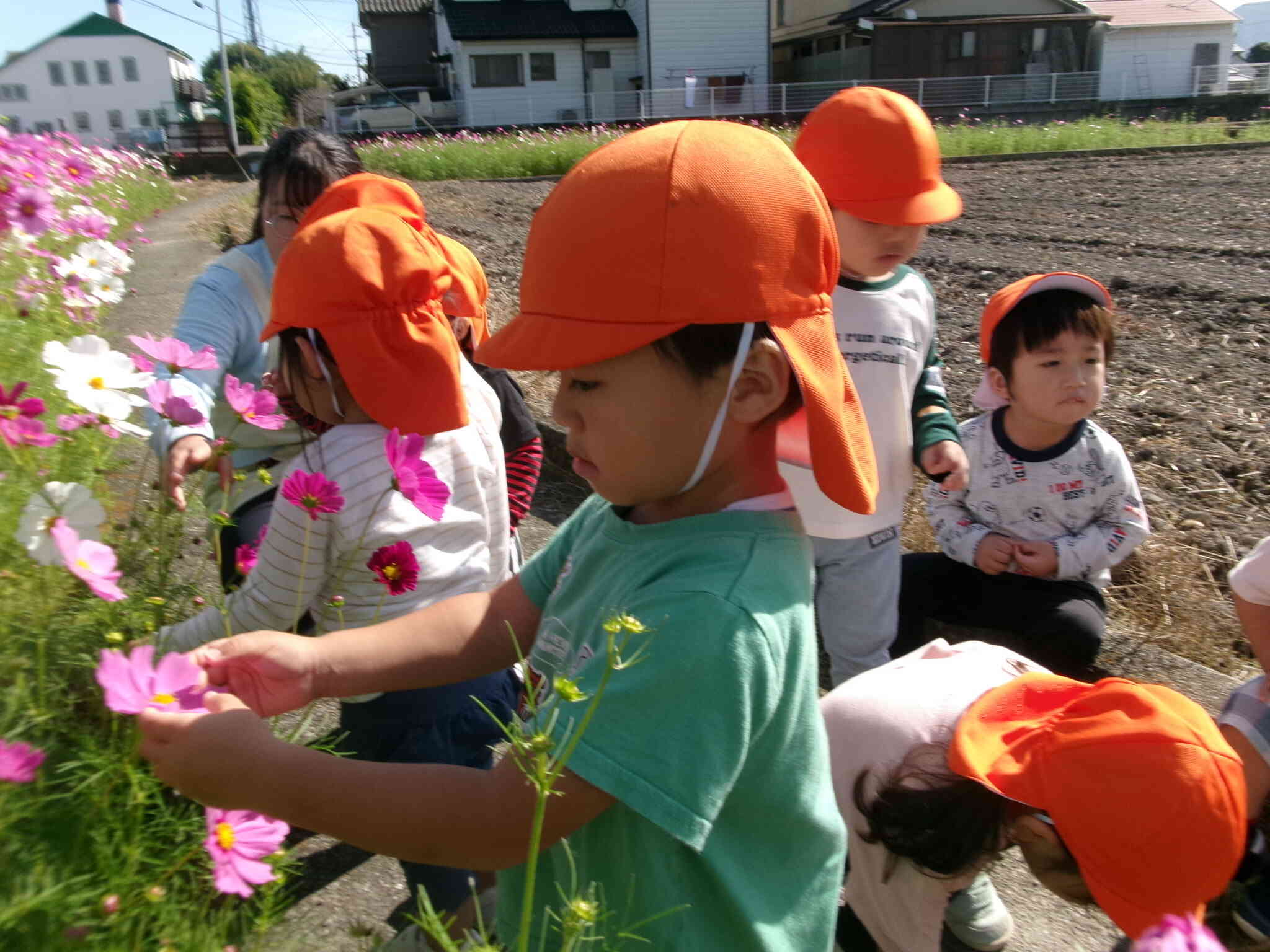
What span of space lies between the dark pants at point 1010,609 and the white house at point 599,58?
→ 126ft

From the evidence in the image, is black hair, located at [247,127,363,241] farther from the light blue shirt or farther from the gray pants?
the gray pants

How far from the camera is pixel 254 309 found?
2.85 m

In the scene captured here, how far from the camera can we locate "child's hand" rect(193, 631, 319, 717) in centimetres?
132

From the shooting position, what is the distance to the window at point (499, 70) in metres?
39.8

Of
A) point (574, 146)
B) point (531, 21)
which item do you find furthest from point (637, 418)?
point (531, 21)

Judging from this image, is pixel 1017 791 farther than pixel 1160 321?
No

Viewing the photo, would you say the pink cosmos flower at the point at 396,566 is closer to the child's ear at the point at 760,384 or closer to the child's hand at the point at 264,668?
the child's hand at the point at 264,668

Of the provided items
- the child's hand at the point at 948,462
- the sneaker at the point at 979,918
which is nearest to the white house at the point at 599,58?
the child's hand at the point at 948,462

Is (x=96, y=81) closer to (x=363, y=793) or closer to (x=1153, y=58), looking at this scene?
(x=1153, y=58)

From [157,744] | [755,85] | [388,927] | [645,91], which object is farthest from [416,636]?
[755,85]

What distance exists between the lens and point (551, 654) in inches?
55.1

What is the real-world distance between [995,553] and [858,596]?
505mm

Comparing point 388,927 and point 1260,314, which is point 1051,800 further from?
point 1260,314

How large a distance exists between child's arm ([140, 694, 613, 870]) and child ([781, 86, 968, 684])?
1606mm
